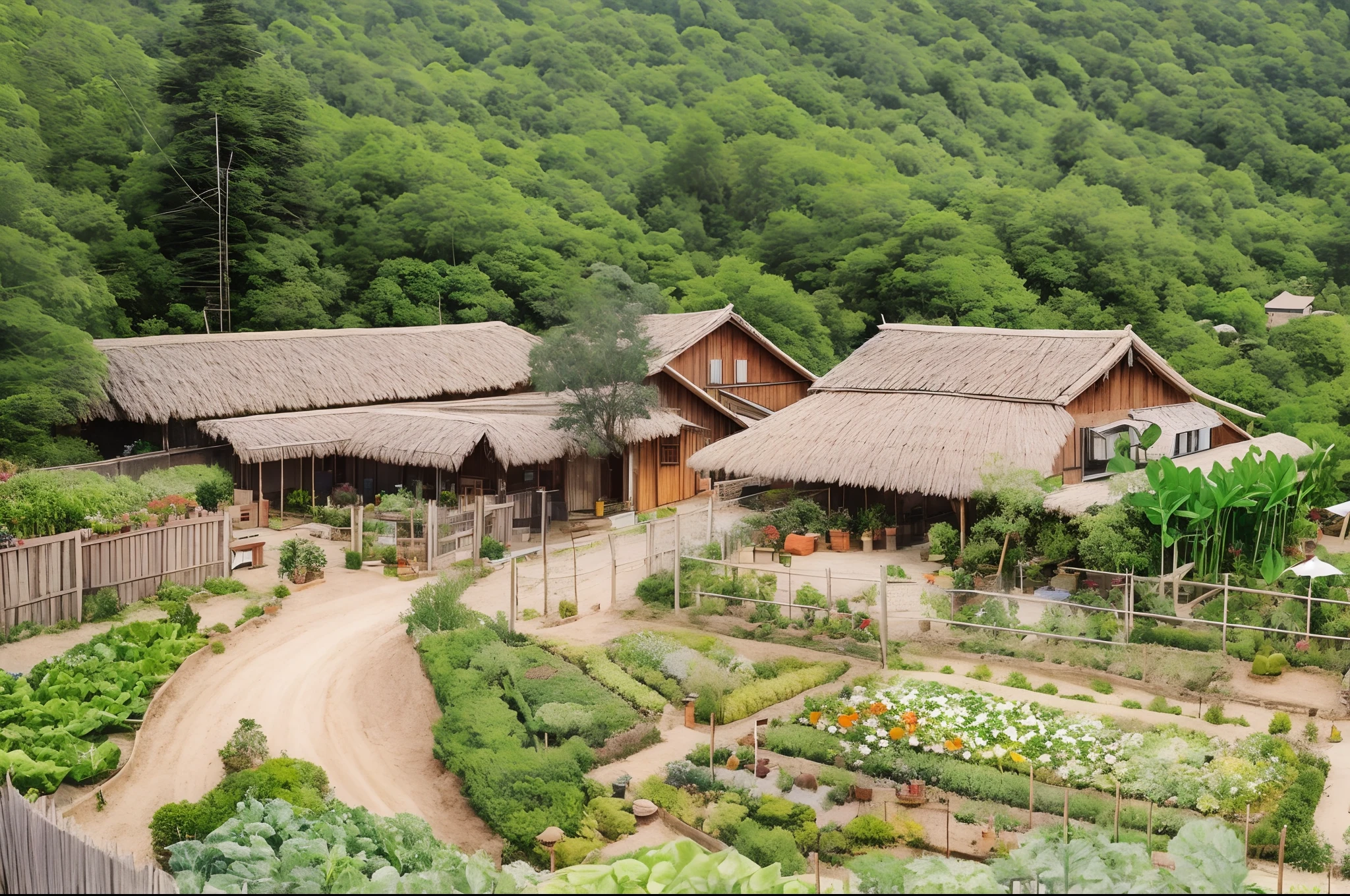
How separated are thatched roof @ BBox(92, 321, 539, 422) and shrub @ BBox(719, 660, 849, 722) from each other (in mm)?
18650

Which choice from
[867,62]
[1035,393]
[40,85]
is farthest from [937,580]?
[867,62]

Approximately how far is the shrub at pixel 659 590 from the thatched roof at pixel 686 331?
11.5 metres

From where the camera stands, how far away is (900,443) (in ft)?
84.3

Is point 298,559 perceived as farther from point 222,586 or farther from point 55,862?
point 55,862

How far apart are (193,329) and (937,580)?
1283 inches

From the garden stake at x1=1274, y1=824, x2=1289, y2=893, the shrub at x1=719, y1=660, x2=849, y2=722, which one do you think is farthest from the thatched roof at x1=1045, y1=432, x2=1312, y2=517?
the garden stake at x1=1274, y1=824, x2=1289, y2=893

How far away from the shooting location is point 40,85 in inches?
1943

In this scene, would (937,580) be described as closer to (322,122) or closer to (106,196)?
(106,196)

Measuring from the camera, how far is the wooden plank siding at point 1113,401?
26359 mm

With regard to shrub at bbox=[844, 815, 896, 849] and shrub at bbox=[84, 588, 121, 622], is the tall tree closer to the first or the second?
shrub at bbox=[84, 588, 121, 622]

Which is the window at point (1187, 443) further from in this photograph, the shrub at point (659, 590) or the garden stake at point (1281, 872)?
the garden stake at point (1281, 872)

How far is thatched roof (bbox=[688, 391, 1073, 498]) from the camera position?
24438 mm

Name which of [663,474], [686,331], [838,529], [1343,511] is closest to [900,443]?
[838,529]

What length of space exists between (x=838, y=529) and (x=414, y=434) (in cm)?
1030
